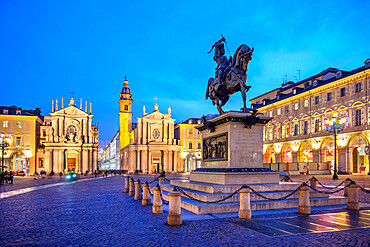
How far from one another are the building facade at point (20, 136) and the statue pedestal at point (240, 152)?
63628mm

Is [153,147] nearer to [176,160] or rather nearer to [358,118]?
[176,160]

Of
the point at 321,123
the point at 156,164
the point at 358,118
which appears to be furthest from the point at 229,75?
the point at 156,164

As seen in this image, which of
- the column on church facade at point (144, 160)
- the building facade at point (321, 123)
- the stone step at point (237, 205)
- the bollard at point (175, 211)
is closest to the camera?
the bollard at point (175, 211)

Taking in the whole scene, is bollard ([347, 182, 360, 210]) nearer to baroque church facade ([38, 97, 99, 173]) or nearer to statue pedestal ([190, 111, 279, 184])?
statue pedestal ([190, 111, 279, 184])

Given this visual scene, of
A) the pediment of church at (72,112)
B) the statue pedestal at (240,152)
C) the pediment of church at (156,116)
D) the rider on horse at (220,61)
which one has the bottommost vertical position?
the statue pedestal at (240,152)

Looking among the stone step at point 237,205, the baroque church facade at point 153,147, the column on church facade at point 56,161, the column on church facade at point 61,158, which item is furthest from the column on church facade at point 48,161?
the stone step at point 237,205

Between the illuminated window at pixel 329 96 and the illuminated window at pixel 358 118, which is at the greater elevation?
the illuminated window at pixel 329 96

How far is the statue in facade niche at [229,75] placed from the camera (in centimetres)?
1384

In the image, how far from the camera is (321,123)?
154 ft

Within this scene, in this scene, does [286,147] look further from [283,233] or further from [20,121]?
[20,121]

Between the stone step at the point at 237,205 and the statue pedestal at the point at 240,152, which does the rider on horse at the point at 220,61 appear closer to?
the statue pedestal at the point at 240,152

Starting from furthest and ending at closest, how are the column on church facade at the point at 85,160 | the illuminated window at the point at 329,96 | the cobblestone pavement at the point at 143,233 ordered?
1. the column on church facade at the point at 85,160
2. the illuminated window at the point at 329,96
3. the cobblestone pavement at the point at 143,233

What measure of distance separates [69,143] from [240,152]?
66.0m

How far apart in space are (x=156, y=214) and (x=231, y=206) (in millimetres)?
2653
